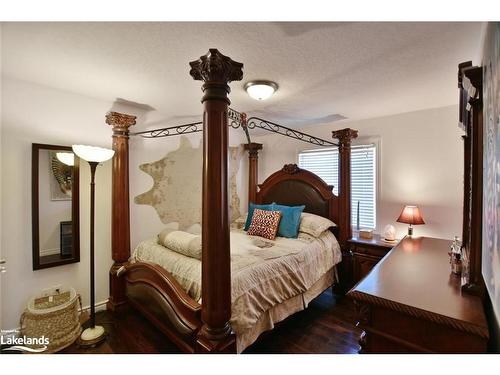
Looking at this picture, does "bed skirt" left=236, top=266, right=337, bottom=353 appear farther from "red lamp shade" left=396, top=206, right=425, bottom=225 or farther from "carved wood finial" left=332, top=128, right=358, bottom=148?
"carved wood finial" left=332, top=128, right=358, bottom=148

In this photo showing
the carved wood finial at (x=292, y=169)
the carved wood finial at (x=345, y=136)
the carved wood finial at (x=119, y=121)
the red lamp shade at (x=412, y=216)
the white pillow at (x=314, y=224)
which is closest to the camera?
the carved wood finial at (x=119, y=121)

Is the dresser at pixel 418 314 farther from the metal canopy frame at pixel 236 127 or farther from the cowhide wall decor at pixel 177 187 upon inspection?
the cowhide wall decor at pixel 177 187

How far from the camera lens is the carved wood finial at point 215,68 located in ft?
4.19

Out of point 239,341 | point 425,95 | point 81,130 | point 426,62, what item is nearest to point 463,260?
point 426,62

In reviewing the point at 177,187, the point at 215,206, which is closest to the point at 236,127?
the point at 215,206

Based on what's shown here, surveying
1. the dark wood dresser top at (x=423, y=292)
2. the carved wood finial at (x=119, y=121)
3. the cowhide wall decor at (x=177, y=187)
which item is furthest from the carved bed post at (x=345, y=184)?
the carved wood finial at (x=119, y=121)

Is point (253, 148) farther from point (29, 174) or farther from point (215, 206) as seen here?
point (29, 174)

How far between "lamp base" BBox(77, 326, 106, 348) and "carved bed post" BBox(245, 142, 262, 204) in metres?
2.53

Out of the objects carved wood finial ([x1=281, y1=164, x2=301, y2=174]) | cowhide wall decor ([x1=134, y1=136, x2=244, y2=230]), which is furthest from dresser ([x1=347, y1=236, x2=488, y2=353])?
cowhide wall decor ([x1=134, y1=136, x2=244, y2=230])

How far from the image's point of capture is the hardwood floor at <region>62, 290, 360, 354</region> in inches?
76.4

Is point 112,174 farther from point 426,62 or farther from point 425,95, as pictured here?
point 425,95

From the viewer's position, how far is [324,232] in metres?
2.89

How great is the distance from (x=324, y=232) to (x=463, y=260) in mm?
1540

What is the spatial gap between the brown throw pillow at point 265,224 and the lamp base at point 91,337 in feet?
5.86
